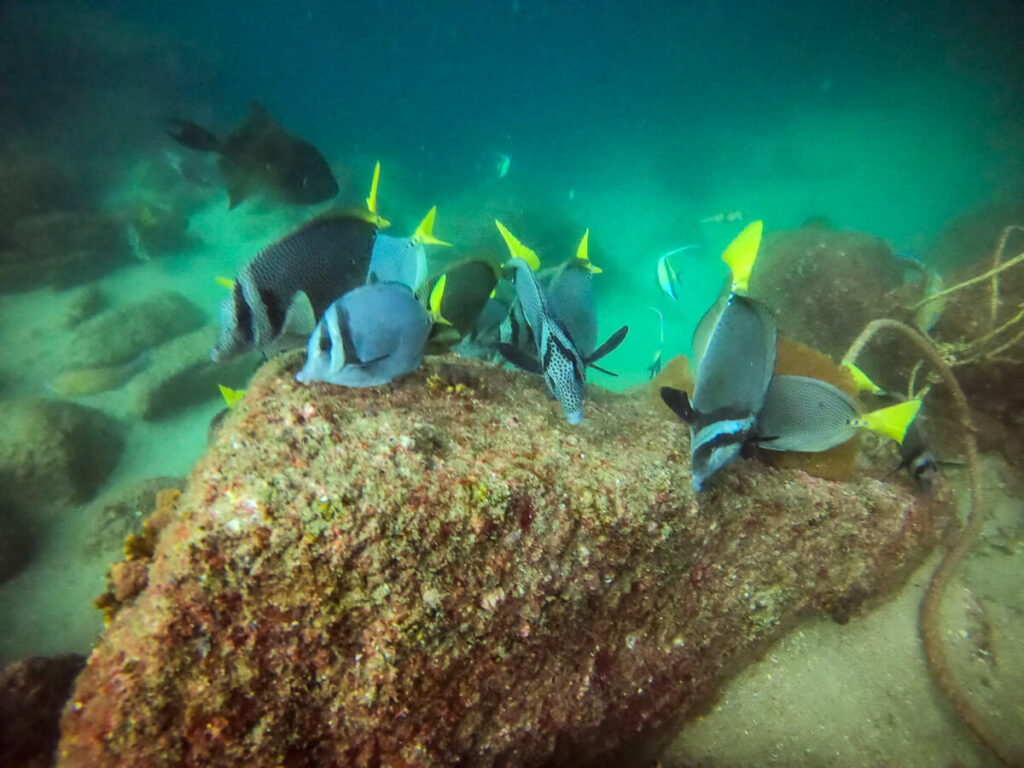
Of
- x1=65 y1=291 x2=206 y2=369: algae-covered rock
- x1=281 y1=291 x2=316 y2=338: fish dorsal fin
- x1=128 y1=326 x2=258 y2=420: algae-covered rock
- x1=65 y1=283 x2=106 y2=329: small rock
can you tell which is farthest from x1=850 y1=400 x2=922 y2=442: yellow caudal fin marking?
x1=65 y1=283 x2=106 y2=329: small rock

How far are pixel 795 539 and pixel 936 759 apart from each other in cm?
121

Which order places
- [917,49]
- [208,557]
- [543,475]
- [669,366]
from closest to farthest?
1. [208,557]
2. [543,475]
3. [669,366]
4. [917,49]

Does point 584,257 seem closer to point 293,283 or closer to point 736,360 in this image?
point 736,360

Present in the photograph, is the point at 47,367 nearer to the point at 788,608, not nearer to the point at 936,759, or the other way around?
the point at 788,608

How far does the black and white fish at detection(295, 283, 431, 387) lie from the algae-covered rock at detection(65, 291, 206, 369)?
876 centimetres

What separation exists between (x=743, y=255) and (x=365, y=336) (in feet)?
5.13

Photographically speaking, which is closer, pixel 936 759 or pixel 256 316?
pixel 256 316

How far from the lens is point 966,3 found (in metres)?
26.6

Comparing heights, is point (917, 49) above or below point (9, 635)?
above

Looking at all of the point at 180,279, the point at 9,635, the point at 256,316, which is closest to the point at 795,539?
the point at 256,316

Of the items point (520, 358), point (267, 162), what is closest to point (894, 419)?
point (520, 358)

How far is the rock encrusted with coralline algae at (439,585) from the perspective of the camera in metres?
1.37

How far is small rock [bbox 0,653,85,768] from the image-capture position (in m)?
2.67

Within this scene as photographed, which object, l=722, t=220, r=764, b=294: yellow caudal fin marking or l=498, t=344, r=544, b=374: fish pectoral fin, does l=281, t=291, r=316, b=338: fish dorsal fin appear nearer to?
l=498, t=344, r=544, b=374: fish pectoral fin
